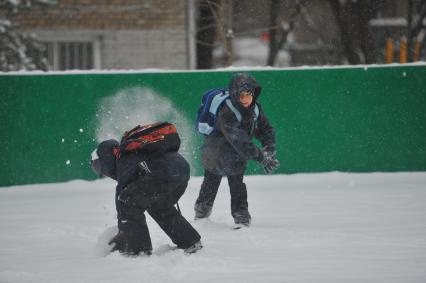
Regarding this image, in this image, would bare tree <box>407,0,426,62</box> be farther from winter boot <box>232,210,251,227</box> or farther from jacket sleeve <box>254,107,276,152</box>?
winter boot <box>232,210,251,227</box>

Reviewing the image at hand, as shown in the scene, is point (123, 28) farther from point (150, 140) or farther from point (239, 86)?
point (150, 140)

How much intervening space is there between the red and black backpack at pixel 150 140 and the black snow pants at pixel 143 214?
0.28 metres

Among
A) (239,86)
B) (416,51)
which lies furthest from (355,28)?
(239,86)

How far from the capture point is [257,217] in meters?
7.30

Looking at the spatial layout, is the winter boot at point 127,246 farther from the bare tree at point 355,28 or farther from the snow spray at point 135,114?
the bare tree at point 355,28

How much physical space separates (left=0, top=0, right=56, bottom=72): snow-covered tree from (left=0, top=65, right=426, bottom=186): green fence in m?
4.02

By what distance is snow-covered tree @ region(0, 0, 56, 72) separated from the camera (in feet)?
43.3

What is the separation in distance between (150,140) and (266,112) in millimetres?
4644

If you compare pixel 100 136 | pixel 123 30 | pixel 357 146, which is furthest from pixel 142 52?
pixel 357 146

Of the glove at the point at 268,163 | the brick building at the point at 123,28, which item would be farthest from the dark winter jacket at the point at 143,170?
the brick building at the point at 123,28

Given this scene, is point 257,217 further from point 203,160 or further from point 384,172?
point 384,172

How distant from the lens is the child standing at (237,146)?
6.19 m

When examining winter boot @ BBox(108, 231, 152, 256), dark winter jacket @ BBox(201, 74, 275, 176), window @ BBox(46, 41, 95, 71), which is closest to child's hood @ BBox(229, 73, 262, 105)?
dark winter jacket @ BBox(201, 74, 275, 176)

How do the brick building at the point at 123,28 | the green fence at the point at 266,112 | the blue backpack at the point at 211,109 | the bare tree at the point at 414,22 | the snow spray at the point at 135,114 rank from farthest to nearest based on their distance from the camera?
the bare tree at the point at 414,22 → the brick building at the point at 123,28 → the snow spray at the point at 135,114 → the green fence at the point at 266,112 → the blue backpack at the point at 211,109
